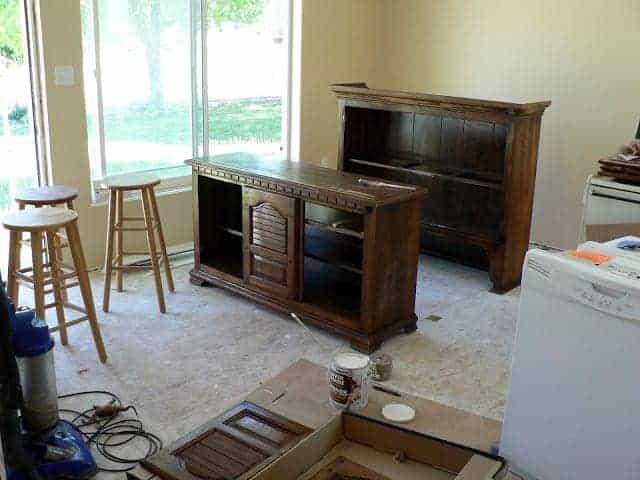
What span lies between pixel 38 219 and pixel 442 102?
95.1 inches

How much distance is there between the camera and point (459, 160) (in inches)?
187

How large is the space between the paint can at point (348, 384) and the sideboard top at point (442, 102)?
8.16 ft

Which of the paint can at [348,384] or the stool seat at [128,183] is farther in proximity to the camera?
the stool seat at [128,183]

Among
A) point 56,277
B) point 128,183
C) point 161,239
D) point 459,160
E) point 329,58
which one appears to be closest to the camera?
point 56,277

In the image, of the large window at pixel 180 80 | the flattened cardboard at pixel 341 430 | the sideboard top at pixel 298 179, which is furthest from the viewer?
the large window at pixel 180 80

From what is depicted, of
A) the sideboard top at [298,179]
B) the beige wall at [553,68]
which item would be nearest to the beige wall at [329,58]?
the beige wall at [553,68]

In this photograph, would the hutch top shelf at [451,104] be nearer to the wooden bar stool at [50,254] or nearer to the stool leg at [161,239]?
the stool leg at [161,239]

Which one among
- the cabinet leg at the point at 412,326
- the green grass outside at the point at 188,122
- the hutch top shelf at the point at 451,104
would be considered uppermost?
the hutch top shelf at the point at 451,104

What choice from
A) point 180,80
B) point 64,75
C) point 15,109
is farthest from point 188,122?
point 15,109

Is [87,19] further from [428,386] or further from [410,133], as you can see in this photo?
[428,386]

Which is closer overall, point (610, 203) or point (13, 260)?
point (13, 260)

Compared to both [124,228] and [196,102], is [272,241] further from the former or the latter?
[196,102]

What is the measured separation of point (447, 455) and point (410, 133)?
11.4 feet

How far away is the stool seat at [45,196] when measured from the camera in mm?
3432
